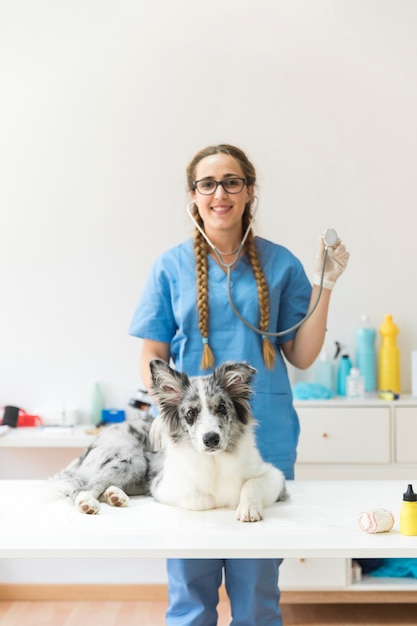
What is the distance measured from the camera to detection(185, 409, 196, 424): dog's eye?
67.1 inches

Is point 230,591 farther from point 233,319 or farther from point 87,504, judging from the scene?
point 233,319

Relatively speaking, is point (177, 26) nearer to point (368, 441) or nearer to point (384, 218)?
point (384, 218)

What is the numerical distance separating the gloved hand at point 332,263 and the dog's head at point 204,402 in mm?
422

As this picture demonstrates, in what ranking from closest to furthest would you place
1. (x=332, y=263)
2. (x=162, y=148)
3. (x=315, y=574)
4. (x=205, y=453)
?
(x=205, y=453) → (x=332, y=263) → (x=315, y=574) → (x=162, y=148)

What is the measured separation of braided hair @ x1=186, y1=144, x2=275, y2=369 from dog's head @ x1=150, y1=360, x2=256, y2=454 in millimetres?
344

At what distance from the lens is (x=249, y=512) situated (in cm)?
167

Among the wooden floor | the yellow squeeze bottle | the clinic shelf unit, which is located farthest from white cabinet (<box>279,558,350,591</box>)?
the yellow squeeze bottle

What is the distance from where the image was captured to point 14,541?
1553mm

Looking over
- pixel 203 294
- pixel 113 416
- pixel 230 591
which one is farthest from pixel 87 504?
pixel 113 416

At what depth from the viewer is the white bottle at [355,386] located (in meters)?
3.29

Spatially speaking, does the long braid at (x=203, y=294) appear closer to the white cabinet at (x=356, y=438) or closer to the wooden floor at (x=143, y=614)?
the white cabinet at (x=356, y=438)

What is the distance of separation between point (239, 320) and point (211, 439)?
532 mm

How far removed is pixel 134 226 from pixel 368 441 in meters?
1.40

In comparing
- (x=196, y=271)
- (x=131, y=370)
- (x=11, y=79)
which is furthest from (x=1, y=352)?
(x=196, y=271)
